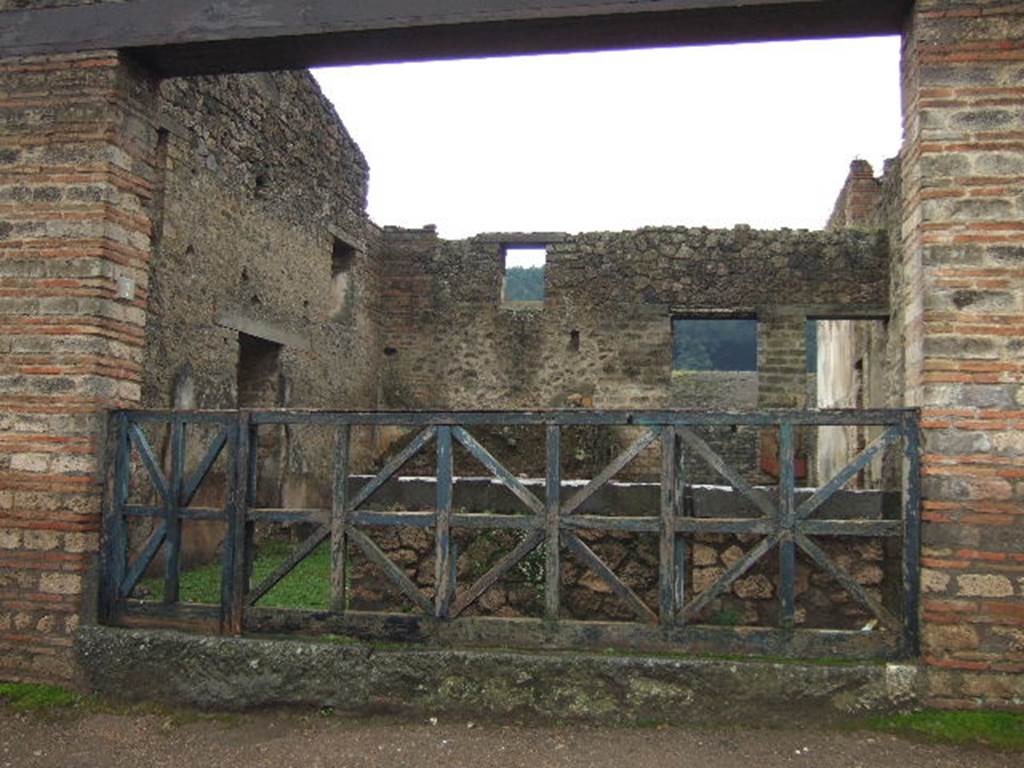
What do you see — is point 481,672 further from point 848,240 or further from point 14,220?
point 848,240

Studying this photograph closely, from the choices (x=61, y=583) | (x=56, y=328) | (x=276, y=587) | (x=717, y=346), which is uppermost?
(x=717, y=346)

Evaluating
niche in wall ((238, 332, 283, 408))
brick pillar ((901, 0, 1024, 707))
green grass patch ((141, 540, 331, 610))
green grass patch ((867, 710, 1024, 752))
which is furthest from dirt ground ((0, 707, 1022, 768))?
niche in wall ((238, 332, 283, 408))

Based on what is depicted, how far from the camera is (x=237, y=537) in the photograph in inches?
186

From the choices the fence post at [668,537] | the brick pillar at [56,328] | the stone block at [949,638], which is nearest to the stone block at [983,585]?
the stone block at [949,638]

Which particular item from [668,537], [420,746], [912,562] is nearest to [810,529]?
[912,562]

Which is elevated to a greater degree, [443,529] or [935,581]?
[443,529]

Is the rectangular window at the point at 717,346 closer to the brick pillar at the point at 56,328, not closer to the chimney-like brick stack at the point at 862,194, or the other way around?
the chimney-like brick stack at the point at 862,194

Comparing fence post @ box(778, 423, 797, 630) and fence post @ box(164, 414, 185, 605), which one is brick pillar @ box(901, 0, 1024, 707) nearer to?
fence post @ box(778, 423, 797, 630)

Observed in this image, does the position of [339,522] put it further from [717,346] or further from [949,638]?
[717,346]

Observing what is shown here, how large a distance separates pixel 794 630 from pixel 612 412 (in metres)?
1.37

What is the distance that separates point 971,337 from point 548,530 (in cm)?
221

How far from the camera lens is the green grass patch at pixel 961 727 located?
3.79m

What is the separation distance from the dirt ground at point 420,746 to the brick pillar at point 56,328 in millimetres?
675

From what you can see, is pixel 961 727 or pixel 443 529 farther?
pixel 443 529
